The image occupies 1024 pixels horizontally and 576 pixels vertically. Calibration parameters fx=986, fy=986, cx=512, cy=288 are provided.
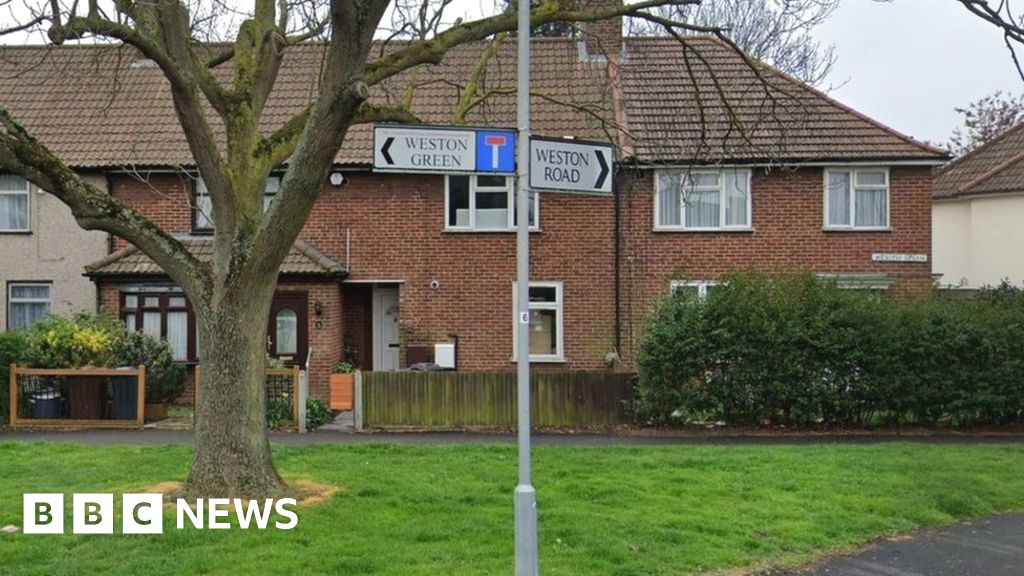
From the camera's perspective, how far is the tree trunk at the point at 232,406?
337 inches

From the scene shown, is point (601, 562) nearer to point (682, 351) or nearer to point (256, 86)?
point (256, 86)

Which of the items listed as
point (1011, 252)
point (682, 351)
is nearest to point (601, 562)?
point (682, 351)

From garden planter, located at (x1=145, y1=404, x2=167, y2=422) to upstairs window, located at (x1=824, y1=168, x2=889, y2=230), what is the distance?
12737mm

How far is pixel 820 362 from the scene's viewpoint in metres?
14.8

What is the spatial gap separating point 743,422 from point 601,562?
8723 millimetres

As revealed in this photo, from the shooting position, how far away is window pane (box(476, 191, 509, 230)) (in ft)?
63.4

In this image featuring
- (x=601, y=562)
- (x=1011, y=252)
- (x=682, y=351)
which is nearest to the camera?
(x=601, y=562)

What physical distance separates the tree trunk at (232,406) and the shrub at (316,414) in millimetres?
6567

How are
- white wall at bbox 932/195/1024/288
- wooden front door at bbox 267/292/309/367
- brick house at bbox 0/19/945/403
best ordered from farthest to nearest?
white wall at bbox 932/195/1024/288 < brick house at bbox 0/19/945/403 < wooden front door at bbox 267/292/309/367

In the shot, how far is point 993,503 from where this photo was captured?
9.76 metres

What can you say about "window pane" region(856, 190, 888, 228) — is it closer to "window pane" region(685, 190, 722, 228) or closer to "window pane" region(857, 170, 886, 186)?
"window pane" region(857, 170, 886, 186)

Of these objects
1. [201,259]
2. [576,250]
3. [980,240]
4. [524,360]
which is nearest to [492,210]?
[576,250]

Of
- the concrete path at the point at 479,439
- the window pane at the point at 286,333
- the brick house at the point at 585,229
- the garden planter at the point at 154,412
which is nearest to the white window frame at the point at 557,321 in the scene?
the brick house at the point at 585,229

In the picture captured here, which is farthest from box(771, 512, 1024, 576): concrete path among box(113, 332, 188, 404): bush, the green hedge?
box(113, 332, 188, 404): bush
